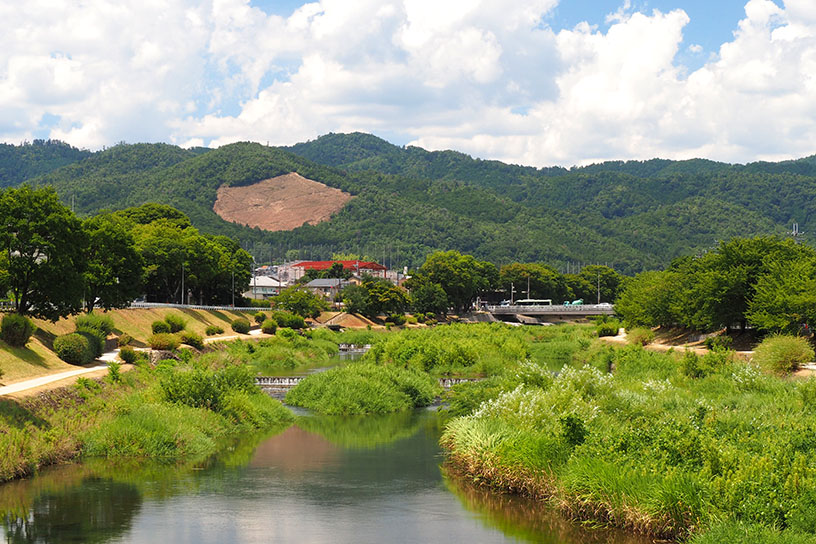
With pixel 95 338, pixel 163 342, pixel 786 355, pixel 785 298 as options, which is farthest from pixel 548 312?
pixel 95 338

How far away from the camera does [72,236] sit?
183 feet

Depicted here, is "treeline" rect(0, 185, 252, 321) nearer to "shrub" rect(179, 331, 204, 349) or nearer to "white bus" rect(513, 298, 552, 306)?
"shrub" rect(179, 331, 204, 349)

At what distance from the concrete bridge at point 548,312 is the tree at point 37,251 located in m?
112

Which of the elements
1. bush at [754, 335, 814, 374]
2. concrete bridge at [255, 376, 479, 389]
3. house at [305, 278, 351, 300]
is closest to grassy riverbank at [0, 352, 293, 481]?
concrete bridge at [255, 376, 479, 389]

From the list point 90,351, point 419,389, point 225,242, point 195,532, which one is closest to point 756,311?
point 419,389

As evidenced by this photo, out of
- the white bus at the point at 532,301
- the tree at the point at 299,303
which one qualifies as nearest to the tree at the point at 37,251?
the tree at the point at 299,303

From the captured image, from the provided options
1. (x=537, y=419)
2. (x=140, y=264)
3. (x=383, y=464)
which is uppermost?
(x=140, y=264)

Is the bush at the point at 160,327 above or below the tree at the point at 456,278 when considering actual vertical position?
below

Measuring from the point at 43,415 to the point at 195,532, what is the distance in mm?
13290

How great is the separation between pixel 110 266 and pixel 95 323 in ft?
31.0

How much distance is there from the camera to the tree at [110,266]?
229 feet

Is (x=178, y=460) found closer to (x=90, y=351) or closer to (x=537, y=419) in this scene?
(x=537, y=419)

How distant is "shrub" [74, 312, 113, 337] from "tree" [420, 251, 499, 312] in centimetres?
9615

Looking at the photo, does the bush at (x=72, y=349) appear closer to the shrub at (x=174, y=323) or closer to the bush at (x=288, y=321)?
the shrub at (x=174, y=323)
